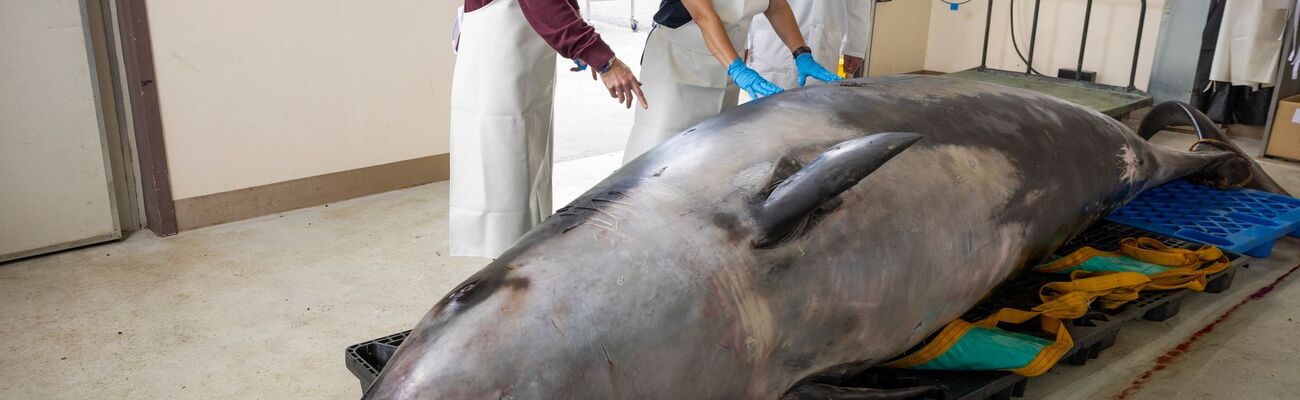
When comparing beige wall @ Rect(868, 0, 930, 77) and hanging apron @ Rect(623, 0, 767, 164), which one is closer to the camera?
hanging apron @ Rect(623, 0, 767, 164)

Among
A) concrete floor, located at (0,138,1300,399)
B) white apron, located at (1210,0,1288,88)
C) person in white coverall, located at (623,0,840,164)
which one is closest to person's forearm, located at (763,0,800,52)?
person in white coverall, located at (623,0,840,164)

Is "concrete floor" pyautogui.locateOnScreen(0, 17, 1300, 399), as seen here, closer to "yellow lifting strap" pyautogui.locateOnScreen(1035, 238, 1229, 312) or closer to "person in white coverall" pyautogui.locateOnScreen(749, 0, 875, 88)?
"yellow lifting strap" pyautogui.locateOnScreen(1035, 238, 1229, 312)

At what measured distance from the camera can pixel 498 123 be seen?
2816 mm

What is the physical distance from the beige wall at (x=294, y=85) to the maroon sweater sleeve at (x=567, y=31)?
1735 mm

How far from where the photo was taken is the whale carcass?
149cm

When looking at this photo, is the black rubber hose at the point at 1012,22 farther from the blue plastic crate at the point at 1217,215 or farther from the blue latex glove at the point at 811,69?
the blue latex glove at the point at 811,69

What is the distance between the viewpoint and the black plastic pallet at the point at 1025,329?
2.12 metres

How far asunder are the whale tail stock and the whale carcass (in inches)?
54.4

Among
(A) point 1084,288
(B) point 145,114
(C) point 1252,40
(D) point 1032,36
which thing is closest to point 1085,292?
(A) point 1084,288

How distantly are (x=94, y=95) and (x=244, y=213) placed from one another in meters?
0.74

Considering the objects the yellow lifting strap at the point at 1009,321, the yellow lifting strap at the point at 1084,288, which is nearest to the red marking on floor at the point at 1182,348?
the yellow lifting strap at the point at 1084,288

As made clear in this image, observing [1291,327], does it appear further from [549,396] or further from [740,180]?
[549,396]

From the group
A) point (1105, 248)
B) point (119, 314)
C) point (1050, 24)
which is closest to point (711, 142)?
point (1105, 248)

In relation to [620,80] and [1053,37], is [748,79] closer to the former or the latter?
[620,80]
